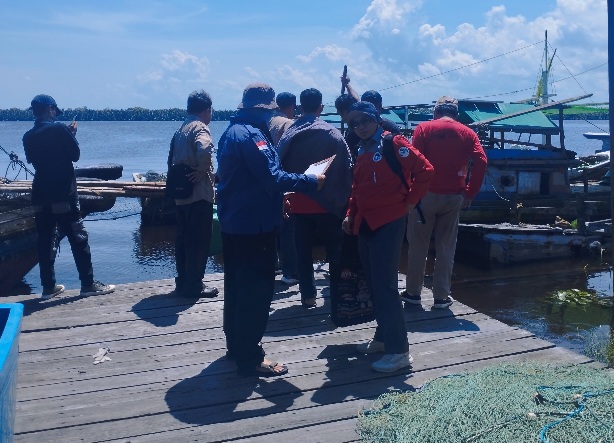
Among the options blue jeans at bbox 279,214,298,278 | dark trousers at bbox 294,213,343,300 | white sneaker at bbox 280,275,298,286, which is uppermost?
dark trousers at bbox 294,213,343,300

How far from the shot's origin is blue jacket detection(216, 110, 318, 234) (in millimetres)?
4262

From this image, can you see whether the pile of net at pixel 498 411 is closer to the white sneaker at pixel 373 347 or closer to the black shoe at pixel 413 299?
the white sneaker at pixel 373 347

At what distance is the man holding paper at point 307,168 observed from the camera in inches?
219

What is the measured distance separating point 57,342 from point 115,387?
3.69 ft

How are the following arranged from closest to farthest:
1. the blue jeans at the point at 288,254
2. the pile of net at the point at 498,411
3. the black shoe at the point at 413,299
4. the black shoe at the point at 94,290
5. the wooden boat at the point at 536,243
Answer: the pile of net at the point at 498,411 < the black shoe at the point at 413,299 < the black shoe at the point at 94,290 < the blue jeans at the point at 288,254 < the wooden boat at the point at 536,243

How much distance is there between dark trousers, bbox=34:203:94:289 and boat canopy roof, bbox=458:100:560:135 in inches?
501

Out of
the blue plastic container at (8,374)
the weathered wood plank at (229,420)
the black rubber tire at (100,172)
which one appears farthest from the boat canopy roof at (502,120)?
the blue plastic container at (8,374)

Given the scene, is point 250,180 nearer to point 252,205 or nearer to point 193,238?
point 252,205

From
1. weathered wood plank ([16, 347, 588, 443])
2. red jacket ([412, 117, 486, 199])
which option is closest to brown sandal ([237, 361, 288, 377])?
weathered wood plank ([16, 347, 588, 443])

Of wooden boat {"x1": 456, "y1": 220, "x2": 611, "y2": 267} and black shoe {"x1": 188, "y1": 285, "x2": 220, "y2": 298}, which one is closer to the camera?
black shoe {"x1": 188, "y1": 285, "x2": 220, "y2": 298}

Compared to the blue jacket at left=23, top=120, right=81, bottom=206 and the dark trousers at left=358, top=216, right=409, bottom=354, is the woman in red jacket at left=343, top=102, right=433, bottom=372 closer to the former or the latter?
the dark trousers at left=358, top=216, right=409, bottom=354

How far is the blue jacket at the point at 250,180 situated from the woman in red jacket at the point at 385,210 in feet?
1.36

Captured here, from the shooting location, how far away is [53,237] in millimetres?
6488

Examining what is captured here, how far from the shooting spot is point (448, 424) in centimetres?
358
